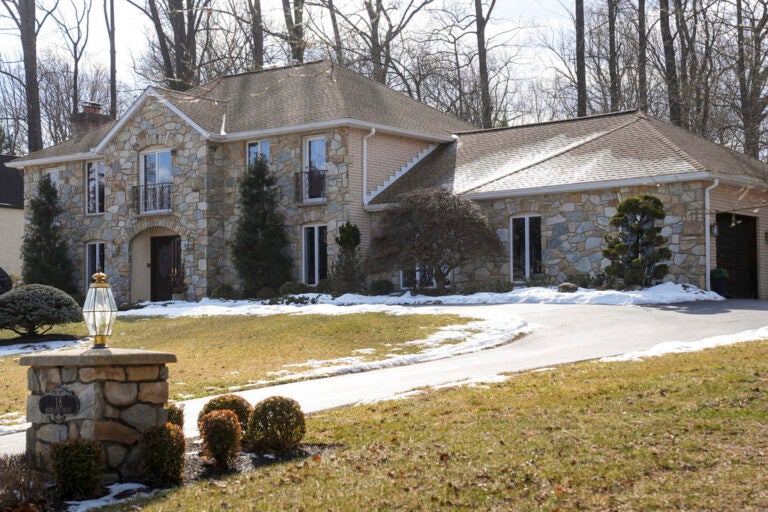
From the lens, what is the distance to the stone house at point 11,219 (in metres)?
39.4

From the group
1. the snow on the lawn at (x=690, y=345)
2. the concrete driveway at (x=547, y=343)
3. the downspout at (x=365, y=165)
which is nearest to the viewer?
the concrete driveway at (x=547, y=343)

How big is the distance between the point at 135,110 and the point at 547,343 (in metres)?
19.7

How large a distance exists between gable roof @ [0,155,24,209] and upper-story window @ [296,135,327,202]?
17136 mm

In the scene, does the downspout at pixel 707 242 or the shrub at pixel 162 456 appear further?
the downspout at pixel 707 242

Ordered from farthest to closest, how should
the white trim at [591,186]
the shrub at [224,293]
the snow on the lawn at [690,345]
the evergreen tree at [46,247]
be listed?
the evergreen tree at [46,247]
the shrub at [224,293]
the white trim at [591,186]
the snow on the lawn at [690,345]

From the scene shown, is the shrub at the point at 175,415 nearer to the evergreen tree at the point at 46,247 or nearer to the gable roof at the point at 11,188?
the evergreen tree at the point at 46,247

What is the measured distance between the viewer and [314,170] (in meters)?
28.2

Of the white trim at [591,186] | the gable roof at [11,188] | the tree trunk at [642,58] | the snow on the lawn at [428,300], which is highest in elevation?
the tree trunk at [642,58]

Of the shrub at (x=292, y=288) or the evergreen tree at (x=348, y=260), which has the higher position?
the evergreen tree at (x=348, y=260)

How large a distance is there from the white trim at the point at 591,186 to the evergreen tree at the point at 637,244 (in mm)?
575

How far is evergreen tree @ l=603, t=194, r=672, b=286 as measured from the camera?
2209 centimetres

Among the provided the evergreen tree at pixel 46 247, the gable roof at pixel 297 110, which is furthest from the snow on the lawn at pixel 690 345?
the evergreen tree at pixel 46 247

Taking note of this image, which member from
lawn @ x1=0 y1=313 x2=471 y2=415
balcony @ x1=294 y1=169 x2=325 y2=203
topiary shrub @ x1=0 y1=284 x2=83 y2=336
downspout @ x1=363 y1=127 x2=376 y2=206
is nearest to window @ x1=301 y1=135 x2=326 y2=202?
balcony @ x1=294 y1=169 x2=325 y2=203

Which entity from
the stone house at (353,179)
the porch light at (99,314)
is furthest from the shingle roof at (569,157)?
the porch light at (99,314)
